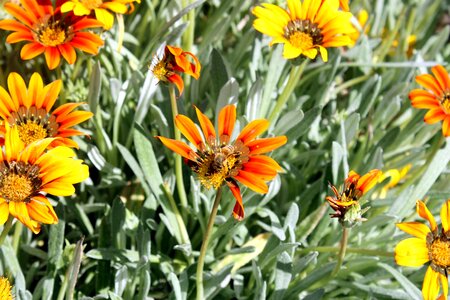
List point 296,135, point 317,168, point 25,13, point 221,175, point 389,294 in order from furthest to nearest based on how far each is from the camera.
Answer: point 317,168, point 296,135, point 389,294, point 25,13, point 221,175

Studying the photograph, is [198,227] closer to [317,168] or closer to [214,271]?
[214,271]

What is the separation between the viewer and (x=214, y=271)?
1988mm

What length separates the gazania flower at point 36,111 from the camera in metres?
1.62

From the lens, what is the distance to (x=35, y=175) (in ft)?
4.78

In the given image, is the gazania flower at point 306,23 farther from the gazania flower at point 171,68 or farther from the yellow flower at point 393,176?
the yellow flower at point 393,176

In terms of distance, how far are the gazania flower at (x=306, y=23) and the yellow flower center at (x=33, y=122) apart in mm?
577

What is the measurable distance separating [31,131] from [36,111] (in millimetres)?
51

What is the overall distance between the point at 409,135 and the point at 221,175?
46.7 inches

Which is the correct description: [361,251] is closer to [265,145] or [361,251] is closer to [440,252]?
[440,252]

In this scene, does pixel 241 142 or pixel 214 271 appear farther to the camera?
pixel 214 271

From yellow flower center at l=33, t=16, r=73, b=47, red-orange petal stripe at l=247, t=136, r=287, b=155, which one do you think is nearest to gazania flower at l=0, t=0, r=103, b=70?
yellow flower center at l=33, t=16, r=73, b=47

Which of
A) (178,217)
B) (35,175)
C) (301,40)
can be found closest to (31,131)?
(35,175)

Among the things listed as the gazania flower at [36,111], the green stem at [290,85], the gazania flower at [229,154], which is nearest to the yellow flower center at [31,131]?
the gazania flower at [36,111]

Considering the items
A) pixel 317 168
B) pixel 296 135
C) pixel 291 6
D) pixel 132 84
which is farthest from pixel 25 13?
pixel 317 168
